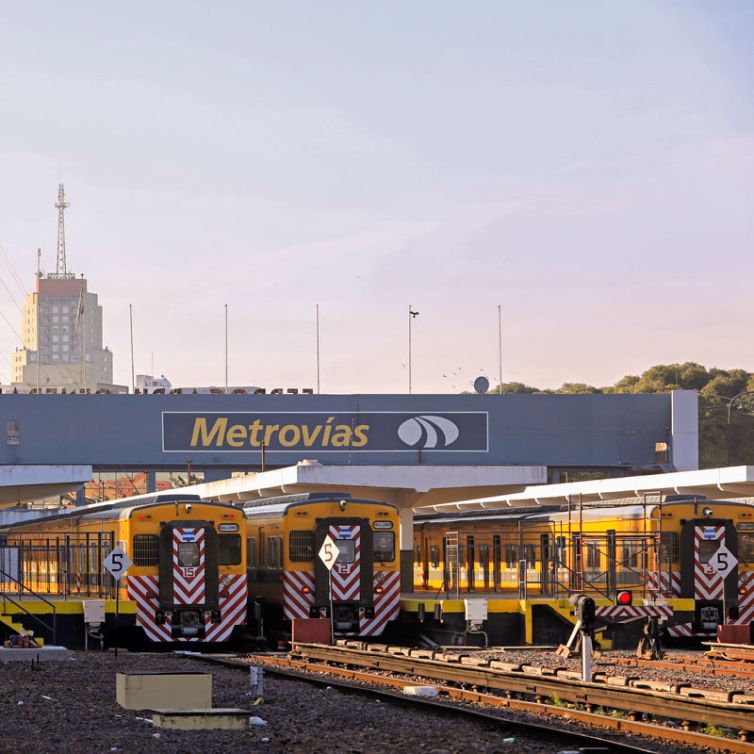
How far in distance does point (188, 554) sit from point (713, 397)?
265 ft

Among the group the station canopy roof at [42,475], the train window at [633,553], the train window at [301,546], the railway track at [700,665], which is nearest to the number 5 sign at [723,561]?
the train window at [633,553]

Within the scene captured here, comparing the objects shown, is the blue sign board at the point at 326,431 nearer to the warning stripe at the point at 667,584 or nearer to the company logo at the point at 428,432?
the company logo at the point at 428,432

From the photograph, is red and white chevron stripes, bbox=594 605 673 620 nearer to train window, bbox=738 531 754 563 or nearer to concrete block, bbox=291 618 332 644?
train window, bbox=738 531 754 563

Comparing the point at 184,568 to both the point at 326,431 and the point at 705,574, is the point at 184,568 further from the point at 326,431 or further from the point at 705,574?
the point at 326,431

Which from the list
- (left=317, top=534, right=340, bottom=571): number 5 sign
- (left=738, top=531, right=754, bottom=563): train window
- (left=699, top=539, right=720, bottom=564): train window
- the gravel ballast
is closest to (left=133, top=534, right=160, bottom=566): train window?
(left=317, top=534, right=340, bottom=571): number 5 sign

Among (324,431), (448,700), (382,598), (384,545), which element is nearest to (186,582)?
(382,598)

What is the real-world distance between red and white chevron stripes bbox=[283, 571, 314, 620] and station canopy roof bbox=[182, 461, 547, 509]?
15304 millimetres

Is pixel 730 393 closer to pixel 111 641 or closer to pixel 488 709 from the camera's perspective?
pixel 111 641

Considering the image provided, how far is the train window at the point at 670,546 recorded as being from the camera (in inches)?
1233

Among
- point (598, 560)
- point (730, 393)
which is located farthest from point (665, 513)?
point (730, 393)

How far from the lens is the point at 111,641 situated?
102ft

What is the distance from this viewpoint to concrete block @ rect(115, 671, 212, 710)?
682 inches

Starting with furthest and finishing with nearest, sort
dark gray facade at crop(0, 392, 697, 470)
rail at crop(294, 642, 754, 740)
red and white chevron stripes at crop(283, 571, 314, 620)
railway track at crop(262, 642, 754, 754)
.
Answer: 1. dark gray facade at crop(0, 392, 697, 470)
2. red and white chevron stripes at crop(283, 571, 314, 620)
3. rail at crop(294, 642, 754, 740)
4. railway track at crop(262, 642, 754, 754)

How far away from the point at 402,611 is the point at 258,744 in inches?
723
